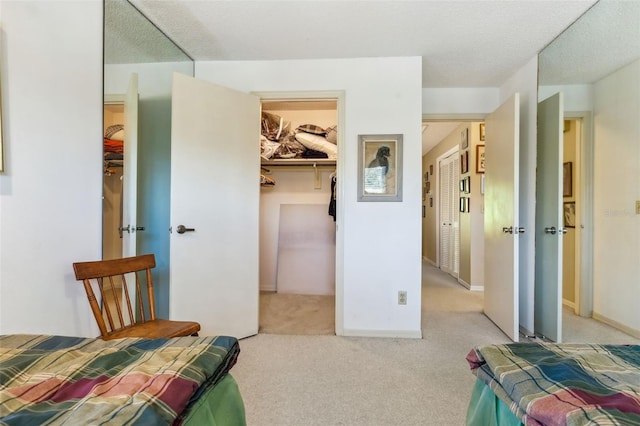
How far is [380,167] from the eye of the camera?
2.55 meters

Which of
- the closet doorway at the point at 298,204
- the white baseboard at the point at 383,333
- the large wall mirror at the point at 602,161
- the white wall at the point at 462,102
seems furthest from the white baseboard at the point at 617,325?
the closet doorway at the point at 298,204

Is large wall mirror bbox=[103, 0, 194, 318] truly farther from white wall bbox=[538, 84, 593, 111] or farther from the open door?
white wall bbox=[538, 84, 593, 111]

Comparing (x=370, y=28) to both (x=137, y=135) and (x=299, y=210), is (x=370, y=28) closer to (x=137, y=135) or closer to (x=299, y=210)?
(x=137, y=135)

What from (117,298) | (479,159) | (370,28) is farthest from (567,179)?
(117,298)

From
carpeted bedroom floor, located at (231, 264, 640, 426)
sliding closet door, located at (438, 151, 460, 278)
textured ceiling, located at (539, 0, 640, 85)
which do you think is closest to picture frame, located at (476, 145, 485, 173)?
sliding closet door, located at (438, 151, 460, 278)

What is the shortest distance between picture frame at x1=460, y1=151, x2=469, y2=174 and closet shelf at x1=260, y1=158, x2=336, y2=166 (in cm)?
219

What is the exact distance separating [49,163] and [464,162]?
481 centimetres

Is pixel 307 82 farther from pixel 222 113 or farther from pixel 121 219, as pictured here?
pixel 121 219

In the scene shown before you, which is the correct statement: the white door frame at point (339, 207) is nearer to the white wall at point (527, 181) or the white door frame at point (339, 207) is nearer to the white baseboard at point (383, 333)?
the white baseboard at point (383, 333)

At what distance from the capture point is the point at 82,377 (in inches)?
27.4

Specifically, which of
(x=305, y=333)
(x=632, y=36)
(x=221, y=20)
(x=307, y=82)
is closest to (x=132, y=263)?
(x=305, y=333)

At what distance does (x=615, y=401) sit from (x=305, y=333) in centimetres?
223

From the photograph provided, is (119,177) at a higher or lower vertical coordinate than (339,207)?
higher

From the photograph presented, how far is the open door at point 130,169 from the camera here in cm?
186
